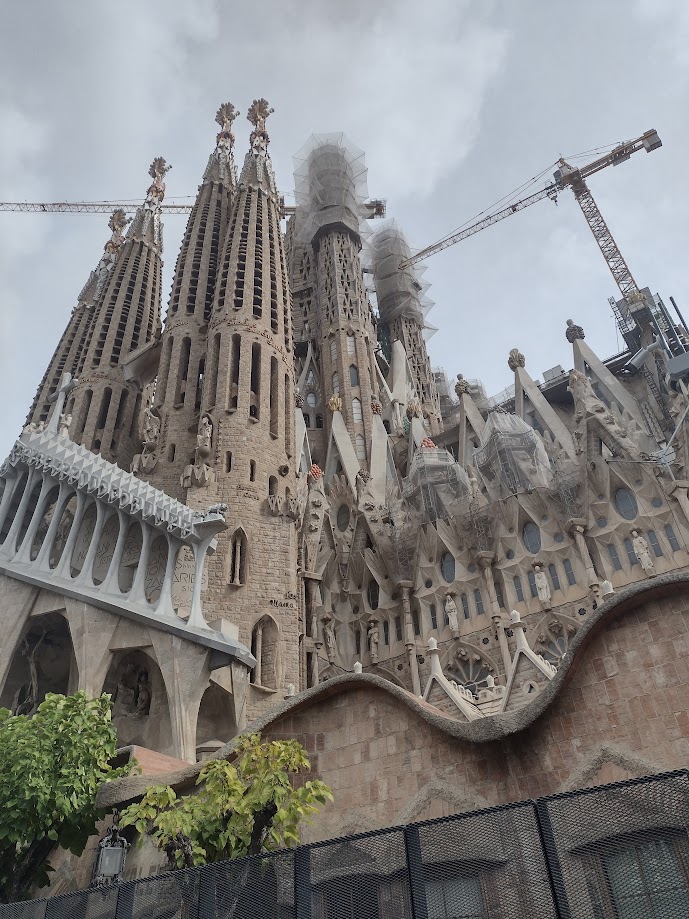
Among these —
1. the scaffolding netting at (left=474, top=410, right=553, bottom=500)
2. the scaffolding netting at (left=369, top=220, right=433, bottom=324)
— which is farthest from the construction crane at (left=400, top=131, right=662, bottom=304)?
the scaffolding netting at (left=474, top=410, right=553, bottom=500)

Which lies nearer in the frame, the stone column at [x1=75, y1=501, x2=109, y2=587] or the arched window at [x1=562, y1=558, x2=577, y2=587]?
the stone column at [x1=75, y1=501, x2=109, y2=587]

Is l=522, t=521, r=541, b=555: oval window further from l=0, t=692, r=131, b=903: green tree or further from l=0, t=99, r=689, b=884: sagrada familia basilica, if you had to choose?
l=0, t=692, r=131, b=903: green tree

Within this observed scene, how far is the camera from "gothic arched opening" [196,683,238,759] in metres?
17.0

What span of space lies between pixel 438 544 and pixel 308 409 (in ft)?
46.2

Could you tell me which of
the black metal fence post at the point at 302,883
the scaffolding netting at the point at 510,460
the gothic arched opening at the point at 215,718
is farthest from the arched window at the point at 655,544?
the black metal fence post at the point at 302,883

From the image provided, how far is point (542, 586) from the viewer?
23625mm

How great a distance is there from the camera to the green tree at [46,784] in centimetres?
854

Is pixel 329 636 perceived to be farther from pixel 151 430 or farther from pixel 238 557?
pixel 151 430

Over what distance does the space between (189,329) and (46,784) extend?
22.4 meters

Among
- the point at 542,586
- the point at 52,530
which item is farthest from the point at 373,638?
the point at 52,530

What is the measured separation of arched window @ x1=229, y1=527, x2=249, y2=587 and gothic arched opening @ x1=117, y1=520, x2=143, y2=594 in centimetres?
259

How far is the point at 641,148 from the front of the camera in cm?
5562

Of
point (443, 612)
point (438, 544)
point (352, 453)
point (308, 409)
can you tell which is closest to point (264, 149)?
point (308, 409)

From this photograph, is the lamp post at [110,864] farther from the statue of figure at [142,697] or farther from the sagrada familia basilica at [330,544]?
the statue of figure at [142,697]
